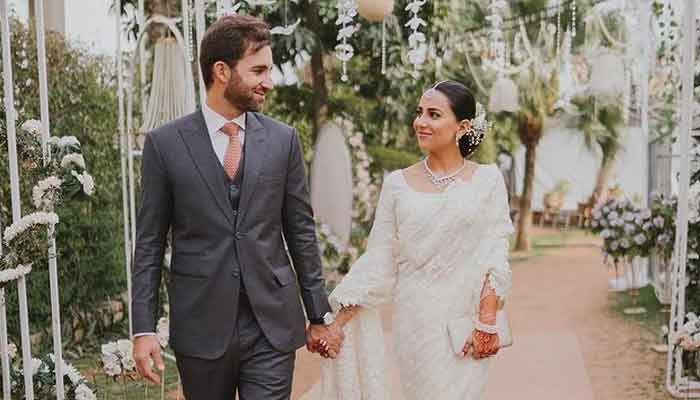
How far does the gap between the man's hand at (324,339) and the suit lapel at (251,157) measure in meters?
0.57

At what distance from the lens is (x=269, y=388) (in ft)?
9.30

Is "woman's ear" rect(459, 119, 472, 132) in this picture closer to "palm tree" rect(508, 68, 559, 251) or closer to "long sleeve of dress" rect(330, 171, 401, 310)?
A: "long sleeve of dress" rect(330, 171, 401, 310)

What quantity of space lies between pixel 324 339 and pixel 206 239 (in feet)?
2.05

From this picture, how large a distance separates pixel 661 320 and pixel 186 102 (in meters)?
5.28

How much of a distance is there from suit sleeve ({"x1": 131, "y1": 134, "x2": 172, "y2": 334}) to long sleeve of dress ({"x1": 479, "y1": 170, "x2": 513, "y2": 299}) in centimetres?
119

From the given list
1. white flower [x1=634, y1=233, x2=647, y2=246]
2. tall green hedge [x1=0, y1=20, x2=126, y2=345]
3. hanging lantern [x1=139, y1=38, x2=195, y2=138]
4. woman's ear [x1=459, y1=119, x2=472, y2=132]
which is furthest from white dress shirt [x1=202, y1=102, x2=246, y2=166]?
white flower [x1=634, y1=233, x2=647, y2=246]

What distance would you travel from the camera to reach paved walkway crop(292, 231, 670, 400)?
6168 millimetres

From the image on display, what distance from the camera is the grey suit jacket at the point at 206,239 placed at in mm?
2803

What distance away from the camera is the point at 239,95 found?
283 cm

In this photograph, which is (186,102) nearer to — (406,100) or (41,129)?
(41,129)

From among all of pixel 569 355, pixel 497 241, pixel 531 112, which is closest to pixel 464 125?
pixel 497 241

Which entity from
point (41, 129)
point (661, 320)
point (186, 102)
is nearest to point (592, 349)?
point (661, 320)

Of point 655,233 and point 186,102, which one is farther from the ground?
point 186,102

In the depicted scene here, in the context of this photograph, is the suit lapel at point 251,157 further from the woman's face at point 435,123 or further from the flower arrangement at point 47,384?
the flower arrangement at point 47,384
